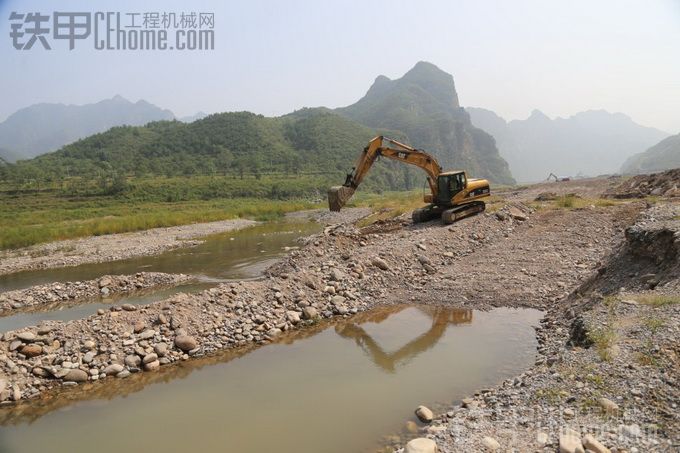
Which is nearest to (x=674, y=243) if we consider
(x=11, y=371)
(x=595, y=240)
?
(x=595, y=240)

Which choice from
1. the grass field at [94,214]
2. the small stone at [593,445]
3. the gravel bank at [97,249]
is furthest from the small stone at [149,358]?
the grass field at [94,214]

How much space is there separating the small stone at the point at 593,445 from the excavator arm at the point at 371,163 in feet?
47.7

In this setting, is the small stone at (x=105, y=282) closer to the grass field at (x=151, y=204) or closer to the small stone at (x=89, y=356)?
the small stone at (x=89, y=356)

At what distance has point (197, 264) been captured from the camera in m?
22.6

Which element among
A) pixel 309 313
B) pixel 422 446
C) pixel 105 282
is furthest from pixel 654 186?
pixel 105 282

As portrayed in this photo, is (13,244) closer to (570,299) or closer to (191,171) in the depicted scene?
(570,299)

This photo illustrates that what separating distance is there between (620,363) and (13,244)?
37085 millimetres

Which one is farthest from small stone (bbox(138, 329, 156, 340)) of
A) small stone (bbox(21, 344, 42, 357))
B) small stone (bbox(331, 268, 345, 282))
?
small stone (bbox(331, 268, 345, 282))

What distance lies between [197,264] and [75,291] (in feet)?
22.2

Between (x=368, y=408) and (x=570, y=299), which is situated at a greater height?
(x=570, y=299)

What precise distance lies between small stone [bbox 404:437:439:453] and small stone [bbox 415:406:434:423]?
111 cm

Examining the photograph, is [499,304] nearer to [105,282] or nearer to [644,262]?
[644,262]

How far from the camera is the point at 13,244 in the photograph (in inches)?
1210

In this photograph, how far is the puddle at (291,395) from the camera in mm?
6711
